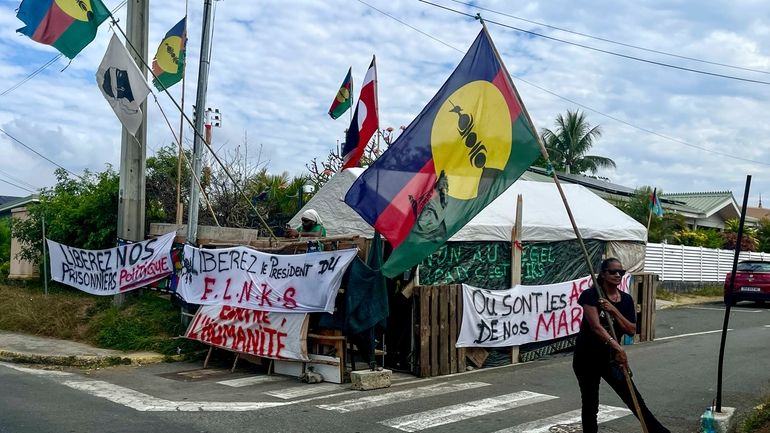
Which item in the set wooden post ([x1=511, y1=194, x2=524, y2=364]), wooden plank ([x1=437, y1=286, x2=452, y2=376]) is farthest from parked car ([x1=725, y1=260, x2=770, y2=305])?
wooden plank ([x1=437, y1=286, x2=452, y2=376])

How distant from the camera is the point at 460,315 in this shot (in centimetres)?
1077

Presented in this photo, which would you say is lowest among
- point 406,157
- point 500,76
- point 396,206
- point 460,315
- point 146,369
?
point 146,369

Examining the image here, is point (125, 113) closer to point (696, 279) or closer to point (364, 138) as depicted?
point (364, 138)

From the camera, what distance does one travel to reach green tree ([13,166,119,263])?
15297mm

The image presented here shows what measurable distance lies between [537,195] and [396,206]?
22.5 feet

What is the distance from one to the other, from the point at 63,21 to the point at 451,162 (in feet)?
27.1

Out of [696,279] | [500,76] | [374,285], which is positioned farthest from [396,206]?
[696,279]

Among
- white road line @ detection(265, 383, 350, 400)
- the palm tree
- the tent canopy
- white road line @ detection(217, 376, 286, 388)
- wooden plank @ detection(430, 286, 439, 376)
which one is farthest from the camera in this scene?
the palm tree

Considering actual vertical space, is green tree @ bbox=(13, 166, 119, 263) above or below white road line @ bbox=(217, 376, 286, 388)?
above

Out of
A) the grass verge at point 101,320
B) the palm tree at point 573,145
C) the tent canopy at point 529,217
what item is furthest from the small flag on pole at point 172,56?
the palm tree at point 573,145

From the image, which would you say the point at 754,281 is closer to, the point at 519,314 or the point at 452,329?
the point at 519,314

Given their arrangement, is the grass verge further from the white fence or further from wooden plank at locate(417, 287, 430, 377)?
the white fence

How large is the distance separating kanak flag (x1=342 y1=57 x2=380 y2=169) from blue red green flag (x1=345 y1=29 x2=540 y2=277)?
18.2 feet

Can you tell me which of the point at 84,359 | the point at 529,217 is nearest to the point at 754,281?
the point at 529,217
